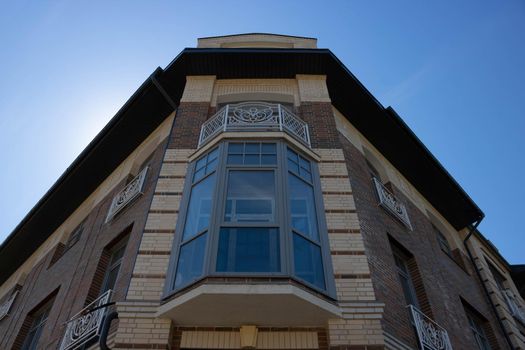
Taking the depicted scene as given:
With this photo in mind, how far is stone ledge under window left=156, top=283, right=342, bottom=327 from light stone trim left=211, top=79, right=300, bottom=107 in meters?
5.34

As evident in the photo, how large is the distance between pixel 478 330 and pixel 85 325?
8.46m

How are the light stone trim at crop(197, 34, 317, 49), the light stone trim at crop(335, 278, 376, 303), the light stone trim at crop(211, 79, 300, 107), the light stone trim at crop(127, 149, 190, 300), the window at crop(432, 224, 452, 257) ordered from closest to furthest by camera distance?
the light stone trim at crop(335, 278, 376, 303), the light stone trim at crop(127, 149, 190, 300), the light stone trim at crop(211, 79, 300, 107), the light stone trim at crop(197, 34, 317, 49), the window at crop(432, 224, 452, 257)

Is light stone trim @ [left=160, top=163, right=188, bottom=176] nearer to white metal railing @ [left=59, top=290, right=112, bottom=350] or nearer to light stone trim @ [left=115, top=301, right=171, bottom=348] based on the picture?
white metal railing @ [left=59, top=290, right=112, bottom=350]

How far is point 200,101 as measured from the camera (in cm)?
1027

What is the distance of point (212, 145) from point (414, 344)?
471 cm

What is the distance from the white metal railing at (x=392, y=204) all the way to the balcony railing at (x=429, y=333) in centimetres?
230

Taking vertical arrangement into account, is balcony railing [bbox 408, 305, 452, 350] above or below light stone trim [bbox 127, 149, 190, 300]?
below

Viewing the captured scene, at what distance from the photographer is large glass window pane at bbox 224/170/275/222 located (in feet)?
23.2

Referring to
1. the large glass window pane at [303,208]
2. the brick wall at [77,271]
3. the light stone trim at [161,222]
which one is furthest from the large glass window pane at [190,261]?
the large glass window pane at [303,208]

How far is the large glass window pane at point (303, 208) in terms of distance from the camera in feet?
23.4

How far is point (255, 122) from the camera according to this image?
9.20 metres

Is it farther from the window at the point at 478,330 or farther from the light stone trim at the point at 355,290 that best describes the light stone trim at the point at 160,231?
the window at the point at 478,330

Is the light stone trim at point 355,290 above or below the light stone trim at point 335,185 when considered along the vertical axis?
below

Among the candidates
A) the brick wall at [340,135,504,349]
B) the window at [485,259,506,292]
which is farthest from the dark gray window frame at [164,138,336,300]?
the window at [485,259,506,292]
